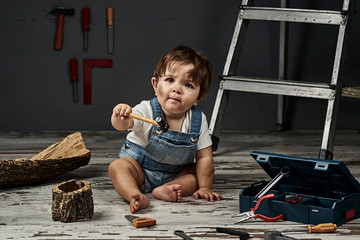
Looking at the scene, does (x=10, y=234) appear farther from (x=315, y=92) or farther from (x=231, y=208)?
(x=315, y=92)

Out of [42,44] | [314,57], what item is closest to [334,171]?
[314,57]

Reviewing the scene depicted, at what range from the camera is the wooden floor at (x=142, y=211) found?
5.10 ft

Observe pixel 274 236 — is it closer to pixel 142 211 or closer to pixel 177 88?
pixel 142 211

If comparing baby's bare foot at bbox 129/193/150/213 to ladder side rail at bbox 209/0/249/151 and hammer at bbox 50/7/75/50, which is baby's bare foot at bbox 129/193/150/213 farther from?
hammer at bbox 50/7/75/50

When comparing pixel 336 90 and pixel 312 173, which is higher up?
pixel 336 90

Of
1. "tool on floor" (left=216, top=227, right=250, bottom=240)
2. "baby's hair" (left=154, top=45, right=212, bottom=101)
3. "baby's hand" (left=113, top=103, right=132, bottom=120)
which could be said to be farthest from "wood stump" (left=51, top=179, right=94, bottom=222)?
"baby's hair" (left=154, top=45, right=212, bottom=101)

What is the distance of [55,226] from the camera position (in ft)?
5.27

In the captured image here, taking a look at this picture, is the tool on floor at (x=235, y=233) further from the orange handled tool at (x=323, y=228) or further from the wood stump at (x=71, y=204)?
the wood stump at (x=71, y=204)

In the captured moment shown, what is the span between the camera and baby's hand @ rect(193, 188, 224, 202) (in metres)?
1.89

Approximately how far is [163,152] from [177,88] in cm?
21

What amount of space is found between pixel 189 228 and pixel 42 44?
186 centimetres

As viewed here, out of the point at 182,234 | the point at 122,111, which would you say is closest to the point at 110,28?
the point at 122,111

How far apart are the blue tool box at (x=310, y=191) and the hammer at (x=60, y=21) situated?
1672 mm

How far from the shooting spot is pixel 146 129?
1929 mm
